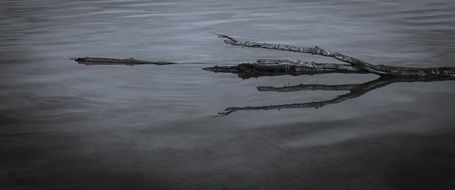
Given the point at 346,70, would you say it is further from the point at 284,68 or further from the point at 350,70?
the point at 284,68

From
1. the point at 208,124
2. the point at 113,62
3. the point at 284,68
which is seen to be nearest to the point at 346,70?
the point at 284,68

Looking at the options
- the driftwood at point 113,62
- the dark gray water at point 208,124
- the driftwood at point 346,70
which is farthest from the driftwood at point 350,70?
the driftwood at point 113,62

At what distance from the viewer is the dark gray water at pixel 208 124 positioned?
375cm

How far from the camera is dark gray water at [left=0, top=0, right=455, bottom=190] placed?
3752 millimetres

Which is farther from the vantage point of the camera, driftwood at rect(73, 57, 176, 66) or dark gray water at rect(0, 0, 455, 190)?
driftwood at rect(73, 57, 176, 66)

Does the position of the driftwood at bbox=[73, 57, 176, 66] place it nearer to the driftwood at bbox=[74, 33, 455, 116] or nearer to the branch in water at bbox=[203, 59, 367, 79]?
the branch in water at bbox=[203, 59, 367, 79]

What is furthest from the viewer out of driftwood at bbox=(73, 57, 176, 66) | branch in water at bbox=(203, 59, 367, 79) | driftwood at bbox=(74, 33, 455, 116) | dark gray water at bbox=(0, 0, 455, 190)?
driftwood at bbox=(73, 57, 176, 66)

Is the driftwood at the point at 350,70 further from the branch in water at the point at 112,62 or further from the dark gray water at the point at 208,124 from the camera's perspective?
the branch in water at the point at 112,62

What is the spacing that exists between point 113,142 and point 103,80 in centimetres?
278

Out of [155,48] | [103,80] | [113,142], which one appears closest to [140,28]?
[155,48]

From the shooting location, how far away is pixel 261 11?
17453 millimetres

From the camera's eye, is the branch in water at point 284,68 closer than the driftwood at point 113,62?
Yes

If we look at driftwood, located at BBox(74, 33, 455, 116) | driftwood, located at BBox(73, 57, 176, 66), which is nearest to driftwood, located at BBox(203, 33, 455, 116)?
driftwood, located at BBox(74, 33, 455, 116)

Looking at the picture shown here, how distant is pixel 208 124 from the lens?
509cm
